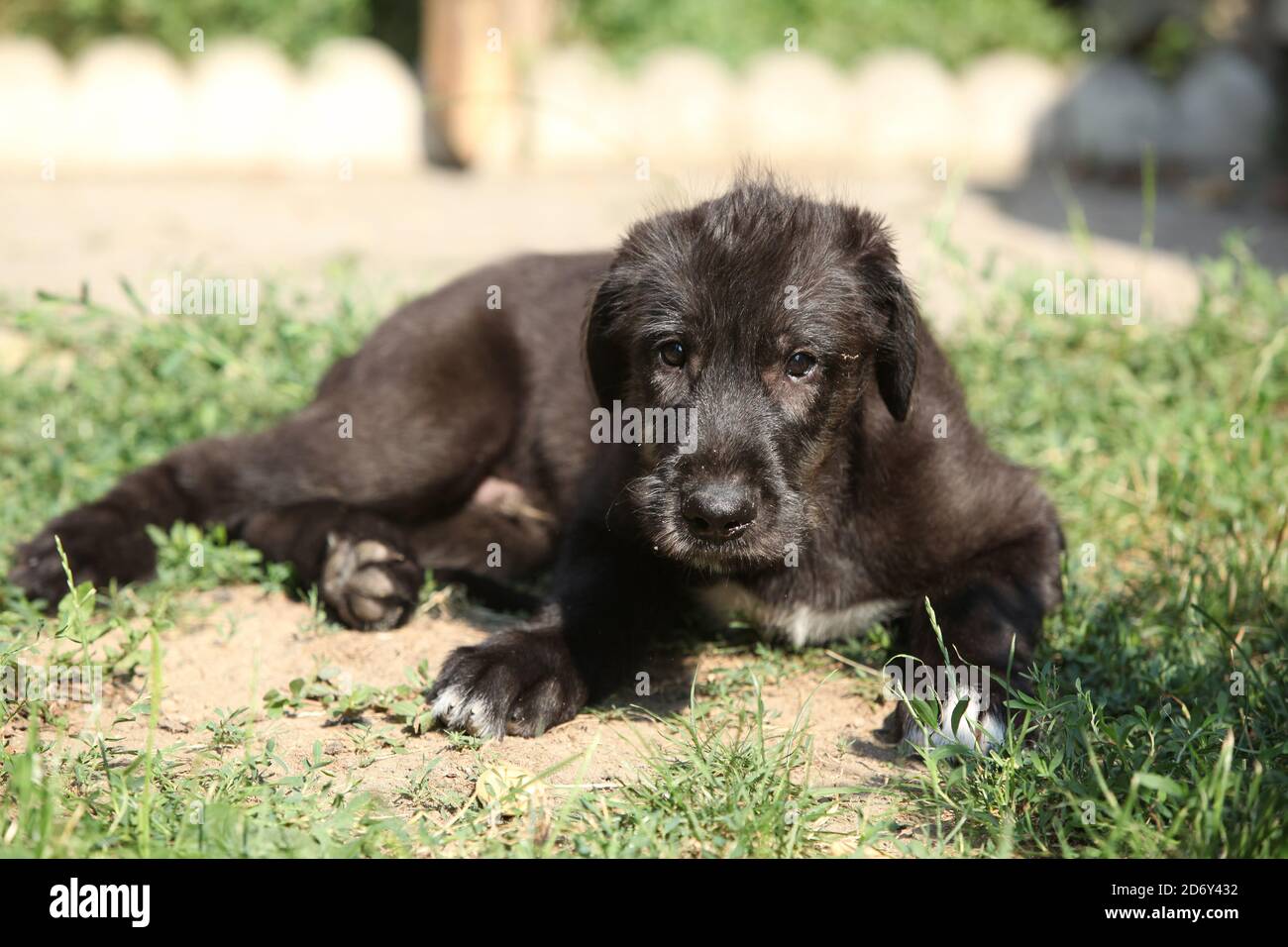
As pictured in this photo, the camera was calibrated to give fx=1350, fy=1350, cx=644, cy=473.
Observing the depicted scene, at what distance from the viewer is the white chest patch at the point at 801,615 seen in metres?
3.69

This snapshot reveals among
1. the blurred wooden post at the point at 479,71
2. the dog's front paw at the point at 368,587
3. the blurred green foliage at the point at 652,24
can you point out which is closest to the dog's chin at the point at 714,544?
the dog's front paw at the point at 368,587

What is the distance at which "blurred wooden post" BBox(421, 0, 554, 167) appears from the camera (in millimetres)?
9227

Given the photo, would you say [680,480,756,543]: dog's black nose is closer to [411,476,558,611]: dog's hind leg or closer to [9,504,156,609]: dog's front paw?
[411,476,558,611]: dog's hind leg

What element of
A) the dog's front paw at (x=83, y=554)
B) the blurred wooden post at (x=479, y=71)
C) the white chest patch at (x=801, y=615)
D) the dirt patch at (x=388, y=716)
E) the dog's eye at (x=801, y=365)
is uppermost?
the blurred wooden post at (x=479, y=71)

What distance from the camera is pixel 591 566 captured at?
375 centimetres

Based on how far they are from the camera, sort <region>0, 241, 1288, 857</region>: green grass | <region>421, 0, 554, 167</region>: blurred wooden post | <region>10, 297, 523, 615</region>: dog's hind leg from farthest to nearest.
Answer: <region>421, 0, 554, 167</region>: blurred wooden post, <region>10, 297, 523, 615</region>: dog's hind leg, <region>0, 241, 1288, 857</region>: green grass

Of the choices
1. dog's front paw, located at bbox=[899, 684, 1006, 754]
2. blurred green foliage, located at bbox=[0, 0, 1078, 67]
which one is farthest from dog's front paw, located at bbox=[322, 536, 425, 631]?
blurred green foliage, located at bbox=[0, 0, 1078, 67]

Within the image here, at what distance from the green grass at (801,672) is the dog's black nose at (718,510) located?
46cm

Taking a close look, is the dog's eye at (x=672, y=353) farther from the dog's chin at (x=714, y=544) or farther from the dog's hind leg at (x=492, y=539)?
the dog's hind leg at (x=492, y=539)

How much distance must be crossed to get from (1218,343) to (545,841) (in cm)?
408

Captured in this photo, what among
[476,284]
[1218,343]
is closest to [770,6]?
[1218,343]

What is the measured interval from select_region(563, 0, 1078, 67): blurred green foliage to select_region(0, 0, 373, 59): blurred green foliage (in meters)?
2.10

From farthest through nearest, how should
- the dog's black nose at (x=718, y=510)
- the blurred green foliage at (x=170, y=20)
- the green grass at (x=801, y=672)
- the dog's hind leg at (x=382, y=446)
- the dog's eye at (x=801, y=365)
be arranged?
1. the blurred green foliage at (x=170, y=20)
2. the dog's hind leg at (x=382, y=446)
3. the dog's eye at (x=801, y=365)
4. the dog's black nose at (x=718, y=510)
5. the green grass at (x=801, y=672)
